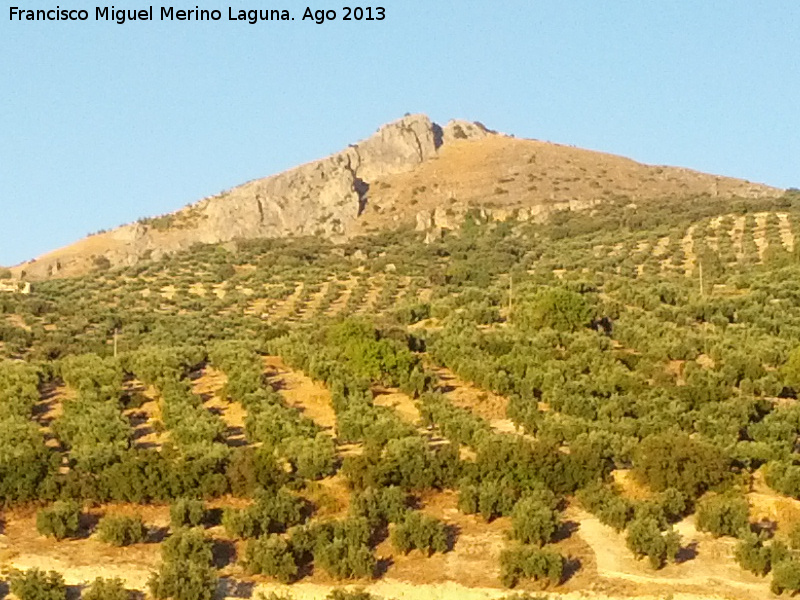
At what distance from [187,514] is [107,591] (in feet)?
11.2

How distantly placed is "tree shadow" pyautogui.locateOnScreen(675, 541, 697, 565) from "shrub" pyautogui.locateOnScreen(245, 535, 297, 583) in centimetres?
600

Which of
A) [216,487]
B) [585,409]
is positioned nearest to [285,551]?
[216,487]

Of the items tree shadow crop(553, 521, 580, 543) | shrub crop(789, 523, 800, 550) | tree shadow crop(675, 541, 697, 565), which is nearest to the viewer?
tree shadow crop(675, 541, 697, 565)

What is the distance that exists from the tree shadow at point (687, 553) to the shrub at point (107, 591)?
27.5 feet

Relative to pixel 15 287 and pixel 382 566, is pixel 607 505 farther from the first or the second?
pixel 15 287

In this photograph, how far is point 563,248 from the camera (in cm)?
6625

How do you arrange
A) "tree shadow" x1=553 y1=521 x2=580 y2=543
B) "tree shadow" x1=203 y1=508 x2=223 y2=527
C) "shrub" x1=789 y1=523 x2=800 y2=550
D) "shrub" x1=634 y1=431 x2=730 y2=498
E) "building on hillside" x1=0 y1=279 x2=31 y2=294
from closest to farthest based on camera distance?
"shrub" x1=789 y1=523 x2=800 y2=550 → "tree shadow" x1=553 y1=521 x2=580 y2=543 → "tree shadow" x1=203 y1=508 x2=223 y2=527 → "shrub" x1=634 y1=431 x2=730 y2=498 → "building on hillside" x1=0 y1=279 x2=31 y2=294

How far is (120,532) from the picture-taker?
17.1 metres

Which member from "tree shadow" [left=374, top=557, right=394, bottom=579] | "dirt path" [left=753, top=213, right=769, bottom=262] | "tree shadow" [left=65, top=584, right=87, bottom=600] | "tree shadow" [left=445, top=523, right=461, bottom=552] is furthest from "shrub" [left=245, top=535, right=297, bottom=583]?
"dirt path" [left=753, top=213, right=769, bottom=262]

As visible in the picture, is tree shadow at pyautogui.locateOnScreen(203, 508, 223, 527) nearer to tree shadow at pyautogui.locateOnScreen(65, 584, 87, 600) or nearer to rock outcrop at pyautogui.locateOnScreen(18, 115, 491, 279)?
tree shadow at pyautogui.locateOnScreen(65, 584, 87, 600)

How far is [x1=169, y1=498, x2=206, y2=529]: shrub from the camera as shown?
58.5 ft

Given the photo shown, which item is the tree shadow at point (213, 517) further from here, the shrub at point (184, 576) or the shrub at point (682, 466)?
the shrub at point (682, 466)

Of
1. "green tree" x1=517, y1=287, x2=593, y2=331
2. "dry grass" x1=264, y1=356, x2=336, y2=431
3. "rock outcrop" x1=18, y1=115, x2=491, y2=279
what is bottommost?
"dry grass" x1=264, y1=356, x2=336, y2=431

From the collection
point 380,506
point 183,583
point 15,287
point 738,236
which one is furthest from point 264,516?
point 738,236
